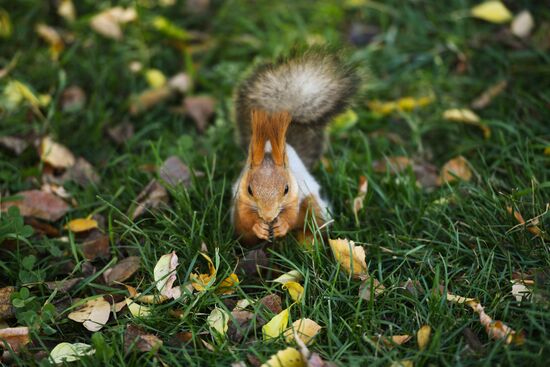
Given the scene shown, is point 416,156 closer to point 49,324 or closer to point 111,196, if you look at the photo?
point 111,196

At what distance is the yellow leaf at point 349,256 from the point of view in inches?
73.2

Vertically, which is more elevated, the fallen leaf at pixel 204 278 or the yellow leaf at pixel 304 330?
the fallen leaf at pixel 204 278

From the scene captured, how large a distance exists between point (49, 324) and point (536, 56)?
2276 mm

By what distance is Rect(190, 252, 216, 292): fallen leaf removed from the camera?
5.94 ft

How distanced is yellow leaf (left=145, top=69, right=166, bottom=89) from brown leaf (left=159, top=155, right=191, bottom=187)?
2.22ft

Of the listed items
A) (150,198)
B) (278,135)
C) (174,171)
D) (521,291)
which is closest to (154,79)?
(174,171)

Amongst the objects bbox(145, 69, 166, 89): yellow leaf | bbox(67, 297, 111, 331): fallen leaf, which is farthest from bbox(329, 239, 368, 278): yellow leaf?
bbox(145, 69, 166, 89): yellow leaf

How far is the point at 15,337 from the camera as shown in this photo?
170cm

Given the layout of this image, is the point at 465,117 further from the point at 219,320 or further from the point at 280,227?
the point at 219,320

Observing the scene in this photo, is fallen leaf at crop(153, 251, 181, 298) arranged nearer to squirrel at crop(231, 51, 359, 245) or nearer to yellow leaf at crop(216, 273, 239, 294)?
yellow leaf at crop(216, 273, 239, 294)

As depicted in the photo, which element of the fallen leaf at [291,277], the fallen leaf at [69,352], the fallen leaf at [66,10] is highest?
the fallen leaf at [66,10]

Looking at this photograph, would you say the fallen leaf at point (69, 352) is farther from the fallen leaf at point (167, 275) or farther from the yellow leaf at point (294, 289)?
the yellow leaf at point (294, 289)

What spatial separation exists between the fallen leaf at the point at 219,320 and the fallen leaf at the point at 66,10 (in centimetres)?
192

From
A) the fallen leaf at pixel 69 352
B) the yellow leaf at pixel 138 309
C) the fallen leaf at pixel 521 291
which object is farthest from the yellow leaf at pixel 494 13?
the fallen leaf at pixel 69 352
